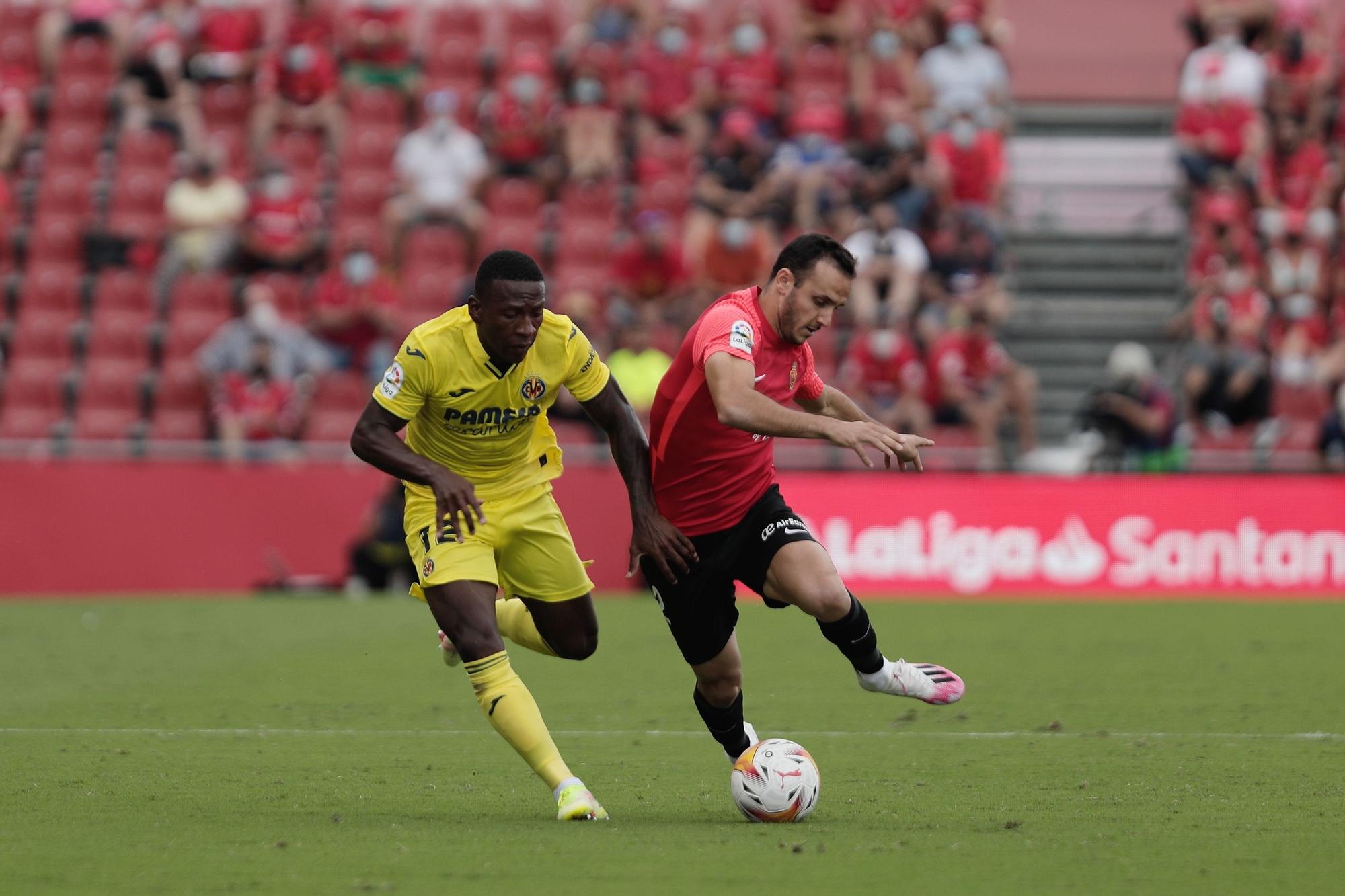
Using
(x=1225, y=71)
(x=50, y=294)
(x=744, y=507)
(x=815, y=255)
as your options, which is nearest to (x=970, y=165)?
(x=1225, y=71)

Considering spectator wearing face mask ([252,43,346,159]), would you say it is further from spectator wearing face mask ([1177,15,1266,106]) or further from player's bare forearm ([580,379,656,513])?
player's bare forearm ([580,379,656,513])

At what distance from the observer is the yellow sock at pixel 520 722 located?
7066 millimetres

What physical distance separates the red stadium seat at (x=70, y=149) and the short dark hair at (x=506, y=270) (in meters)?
17.1

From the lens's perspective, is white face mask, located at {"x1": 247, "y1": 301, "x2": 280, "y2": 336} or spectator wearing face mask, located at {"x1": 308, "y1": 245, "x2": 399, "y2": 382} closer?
white face mask, located at {"x1": 247, "y1": 301, "x2": 280, "y2": 336}

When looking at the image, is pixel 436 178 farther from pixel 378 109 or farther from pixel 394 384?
pixel 394 384

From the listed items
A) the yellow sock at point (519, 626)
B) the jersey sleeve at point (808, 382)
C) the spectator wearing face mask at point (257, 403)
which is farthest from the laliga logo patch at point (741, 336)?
the spectator wearing face mask at point (257, 403)

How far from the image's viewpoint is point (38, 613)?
16.8 m

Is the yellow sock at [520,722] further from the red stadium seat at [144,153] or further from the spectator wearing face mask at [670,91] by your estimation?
the red stadium seat at [144,153]

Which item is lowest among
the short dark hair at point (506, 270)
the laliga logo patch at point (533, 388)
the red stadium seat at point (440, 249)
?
the red stadium seat at point (440, 249)

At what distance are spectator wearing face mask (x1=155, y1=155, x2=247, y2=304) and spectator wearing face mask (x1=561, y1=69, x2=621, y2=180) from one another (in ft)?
12.2

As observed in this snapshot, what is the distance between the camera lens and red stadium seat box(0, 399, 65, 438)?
19922mm

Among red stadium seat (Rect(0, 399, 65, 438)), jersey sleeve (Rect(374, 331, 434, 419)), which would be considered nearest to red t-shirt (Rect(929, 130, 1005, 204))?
red stadium seat (Rect(0, 399, 65, 438))

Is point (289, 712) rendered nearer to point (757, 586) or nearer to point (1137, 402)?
point (757, 586)

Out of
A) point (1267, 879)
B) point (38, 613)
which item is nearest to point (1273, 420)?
point (38, 613)
